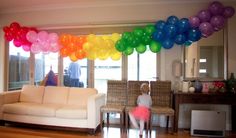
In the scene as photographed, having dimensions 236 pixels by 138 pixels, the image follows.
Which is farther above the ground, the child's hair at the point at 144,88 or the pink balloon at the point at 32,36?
the pink balloon at the point at 32,36

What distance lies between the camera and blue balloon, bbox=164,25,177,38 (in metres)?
3.88

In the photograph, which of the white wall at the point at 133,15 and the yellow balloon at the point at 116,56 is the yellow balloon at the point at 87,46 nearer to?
the yellow balloon at the point at 116,56

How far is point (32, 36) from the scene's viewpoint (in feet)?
15.0

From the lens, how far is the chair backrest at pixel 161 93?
420 centimetres

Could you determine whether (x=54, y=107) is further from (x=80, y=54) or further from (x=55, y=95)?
(x=80, y=54)

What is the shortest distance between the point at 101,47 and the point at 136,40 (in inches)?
29.7

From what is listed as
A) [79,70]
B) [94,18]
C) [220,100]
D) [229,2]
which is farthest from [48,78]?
[229,2]

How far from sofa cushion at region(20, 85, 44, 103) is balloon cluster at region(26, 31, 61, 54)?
891 mm

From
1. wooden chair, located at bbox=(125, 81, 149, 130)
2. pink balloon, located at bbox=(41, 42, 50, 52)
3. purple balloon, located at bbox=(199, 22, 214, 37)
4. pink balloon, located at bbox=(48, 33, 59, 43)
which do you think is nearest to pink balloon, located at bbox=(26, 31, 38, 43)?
pink balloon, located at bbox=(41, 42, 50, 52)

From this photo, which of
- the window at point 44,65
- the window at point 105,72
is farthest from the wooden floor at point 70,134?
the window at point 44,65

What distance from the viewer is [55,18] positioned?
487cm

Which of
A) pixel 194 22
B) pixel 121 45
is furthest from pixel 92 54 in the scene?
pixel 194 22

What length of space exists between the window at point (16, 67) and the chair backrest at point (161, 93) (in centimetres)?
348

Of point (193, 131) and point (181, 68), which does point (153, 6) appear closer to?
point (181, 68)
